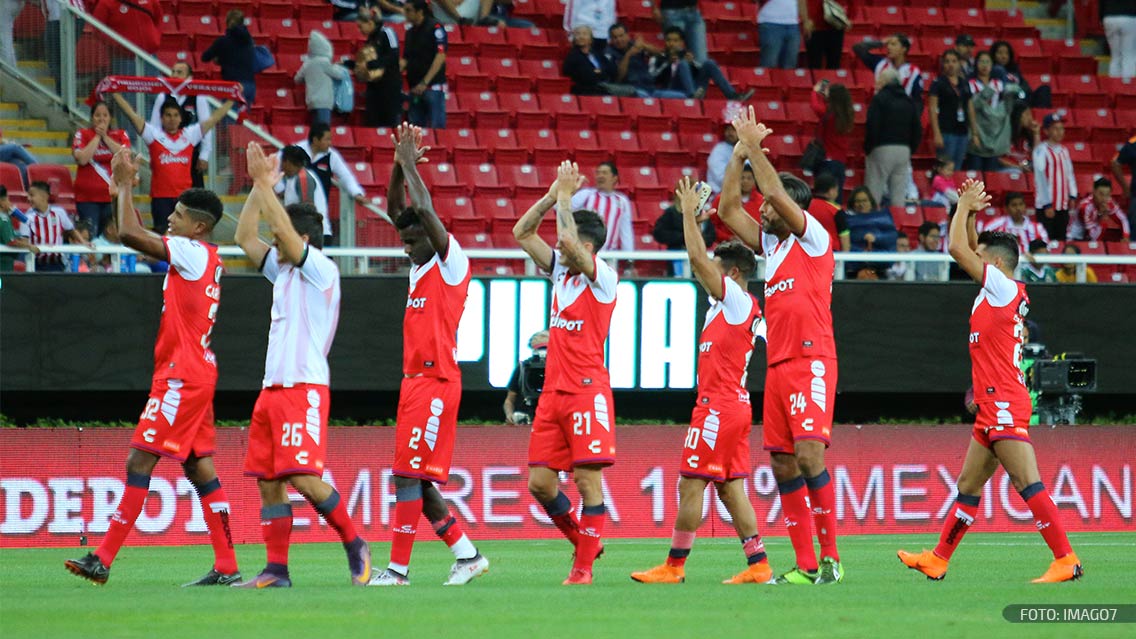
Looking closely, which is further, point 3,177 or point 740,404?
point 3,177

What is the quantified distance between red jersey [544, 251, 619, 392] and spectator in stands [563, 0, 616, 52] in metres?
12.7

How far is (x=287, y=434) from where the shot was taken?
9797mm

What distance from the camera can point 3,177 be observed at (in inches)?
709

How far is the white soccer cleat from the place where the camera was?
425 inches

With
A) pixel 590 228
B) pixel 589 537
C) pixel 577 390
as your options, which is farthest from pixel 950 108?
pixel 589 537

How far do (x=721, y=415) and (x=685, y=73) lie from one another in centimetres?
1306

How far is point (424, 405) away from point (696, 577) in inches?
93.9

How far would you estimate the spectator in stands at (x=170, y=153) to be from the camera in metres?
17.6

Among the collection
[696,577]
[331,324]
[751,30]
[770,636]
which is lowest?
[696,577]

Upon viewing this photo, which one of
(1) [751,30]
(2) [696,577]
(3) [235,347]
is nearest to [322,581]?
(2) [696,577]

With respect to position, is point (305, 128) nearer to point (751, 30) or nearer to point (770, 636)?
point (751, 30)

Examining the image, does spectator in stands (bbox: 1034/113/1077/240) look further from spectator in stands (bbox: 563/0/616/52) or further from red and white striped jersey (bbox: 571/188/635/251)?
red and white striped jersey (bbox: 571/188/635/251)

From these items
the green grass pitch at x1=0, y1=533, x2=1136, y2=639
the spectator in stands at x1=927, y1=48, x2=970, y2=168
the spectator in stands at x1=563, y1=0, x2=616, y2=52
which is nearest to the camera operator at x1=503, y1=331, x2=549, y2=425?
the green grass pitch at x1=0, y1=533, x2=1136, y2=639

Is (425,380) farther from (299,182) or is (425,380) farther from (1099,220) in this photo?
(1099,220)
